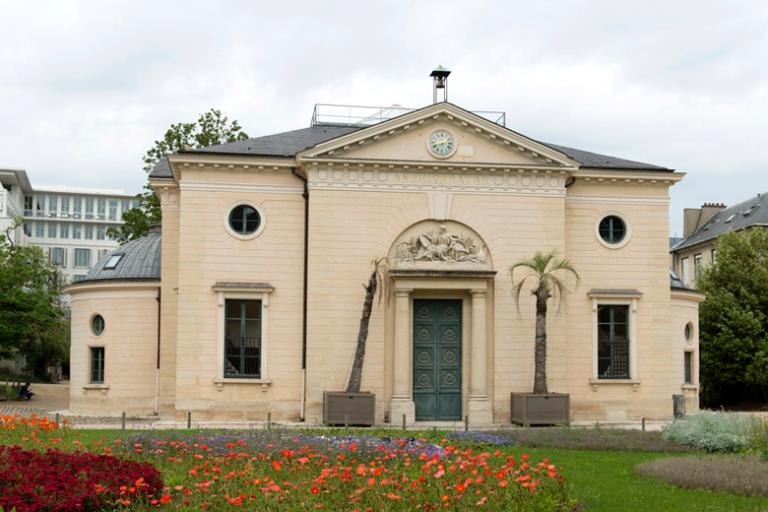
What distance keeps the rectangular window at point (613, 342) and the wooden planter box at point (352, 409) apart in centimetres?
764

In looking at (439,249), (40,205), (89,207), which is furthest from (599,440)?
(89,207)

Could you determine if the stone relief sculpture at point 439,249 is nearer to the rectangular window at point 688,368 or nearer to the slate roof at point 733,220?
the rectangular window at point 688,368

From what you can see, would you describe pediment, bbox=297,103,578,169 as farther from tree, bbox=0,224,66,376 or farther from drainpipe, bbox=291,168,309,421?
tree, bbox=0,224,66,376

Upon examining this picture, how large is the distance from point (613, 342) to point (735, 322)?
50.4ft

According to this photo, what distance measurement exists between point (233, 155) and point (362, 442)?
13.2 meters

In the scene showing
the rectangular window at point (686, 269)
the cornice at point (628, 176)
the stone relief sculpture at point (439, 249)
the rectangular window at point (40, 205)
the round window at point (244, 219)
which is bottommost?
the stone relief sculpture at point (439, 249)

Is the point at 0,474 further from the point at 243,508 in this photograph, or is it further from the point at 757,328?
the point at 757,328

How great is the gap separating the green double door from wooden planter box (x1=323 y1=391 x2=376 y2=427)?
2126mm

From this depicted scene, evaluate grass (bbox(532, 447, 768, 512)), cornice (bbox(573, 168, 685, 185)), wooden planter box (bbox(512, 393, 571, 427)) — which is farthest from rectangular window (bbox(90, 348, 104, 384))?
grass (bbox(532, 447, 768, 512))

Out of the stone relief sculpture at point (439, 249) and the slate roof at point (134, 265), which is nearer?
the stone relief sculpture at point (439, 249)

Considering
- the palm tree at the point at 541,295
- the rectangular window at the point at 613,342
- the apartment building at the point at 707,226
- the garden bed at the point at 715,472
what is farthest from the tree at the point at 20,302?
the apartment building at the point at 707,226

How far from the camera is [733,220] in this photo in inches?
2388

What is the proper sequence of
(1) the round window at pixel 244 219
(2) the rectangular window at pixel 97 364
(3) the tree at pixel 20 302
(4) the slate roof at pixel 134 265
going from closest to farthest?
(1) the round window at pixel 244 219 < (2) the rectangular window at pixel 97 364 < (4) the slate roof at pixel 134 265 < (3) the tree at pixel 20 302

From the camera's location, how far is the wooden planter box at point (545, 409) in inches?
1078
